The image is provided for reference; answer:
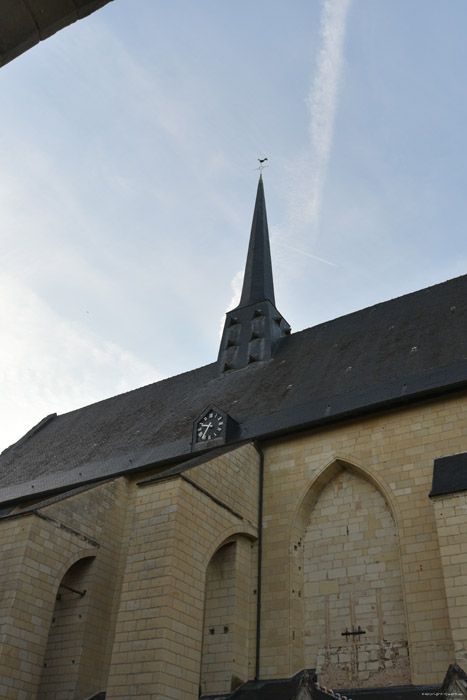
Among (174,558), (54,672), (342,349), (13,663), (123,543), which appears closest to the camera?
(174,558)

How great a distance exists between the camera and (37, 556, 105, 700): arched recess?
1120 centimetres

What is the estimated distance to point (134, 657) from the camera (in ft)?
28.1

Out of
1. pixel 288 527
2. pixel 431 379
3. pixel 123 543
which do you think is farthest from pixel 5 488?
pixel 431 379

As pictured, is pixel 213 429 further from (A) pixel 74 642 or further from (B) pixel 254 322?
(B) pixel 254 322

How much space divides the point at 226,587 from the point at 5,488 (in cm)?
766

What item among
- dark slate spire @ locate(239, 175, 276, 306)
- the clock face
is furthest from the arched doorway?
dark slate spire @ locate(239, 175, 276, 306)

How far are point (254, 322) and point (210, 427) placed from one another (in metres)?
5.59

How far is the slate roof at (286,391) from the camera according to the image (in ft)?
39.1

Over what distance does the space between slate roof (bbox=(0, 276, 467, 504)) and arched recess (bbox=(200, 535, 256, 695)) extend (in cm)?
231

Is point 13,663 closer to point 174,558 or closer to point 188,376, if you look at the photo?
point 174,558

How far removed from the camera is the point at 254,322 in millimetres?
18469

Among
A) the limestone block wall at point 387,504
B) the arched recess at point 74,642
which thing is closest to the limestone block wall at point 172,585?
the limestone block wall at point 387,504

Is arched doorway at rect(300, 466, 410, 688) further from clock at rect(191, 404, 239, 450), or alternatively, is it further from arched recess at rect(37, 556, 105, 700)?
arched recess at rect(37, 556, 105, 700)

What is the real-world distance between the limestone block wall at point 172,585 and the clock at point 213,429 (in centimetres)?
188
